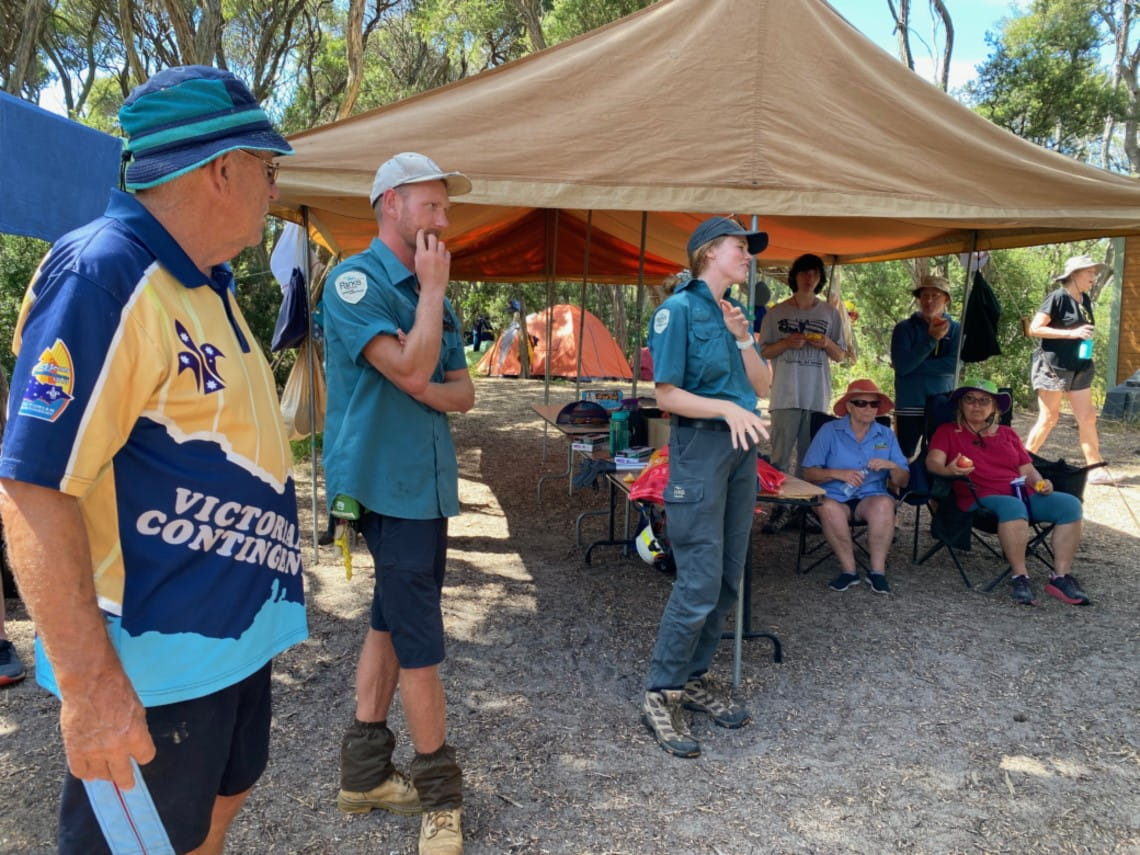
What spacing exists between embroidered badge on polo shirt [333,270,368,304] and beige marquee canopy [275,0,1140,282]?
57.6 inches

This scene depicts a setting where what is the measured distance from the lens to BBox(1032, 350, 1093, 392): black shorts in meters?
6.89

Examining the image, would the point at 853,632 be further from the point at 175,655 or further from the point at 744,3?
the point at 175,655

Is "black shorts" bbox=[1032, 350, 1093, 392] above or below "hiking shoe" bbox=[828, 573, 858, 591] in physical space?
above

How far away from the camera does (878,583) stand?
183 inches

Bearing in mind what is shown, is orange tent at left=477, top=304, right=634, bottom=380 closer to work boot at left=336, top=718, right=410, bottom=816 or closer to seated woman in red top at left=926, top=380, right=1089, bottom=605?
seated woman in red top at left=926, top=380, right=1089, bottom=605

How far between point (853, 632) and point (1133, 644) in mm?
1345

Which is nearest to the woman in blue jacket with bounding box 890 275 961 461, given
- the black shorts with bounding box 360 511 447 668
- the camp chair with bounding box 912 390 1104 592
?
the camp chair with bounding box 912 390 1104 592

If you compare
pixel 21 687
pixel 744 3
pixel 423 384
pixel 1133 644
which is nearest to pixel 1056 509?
pixel 1133 644

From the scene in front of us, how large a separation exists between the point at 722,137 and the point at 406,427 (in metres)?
2.19

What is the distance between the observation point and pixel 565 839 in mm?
2465

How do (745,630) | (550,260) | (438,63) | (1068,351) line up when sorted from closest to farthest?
(745,630), (1068,351), (550,260), (438,63)

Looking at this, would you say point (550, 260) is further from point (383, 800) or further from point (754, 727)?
point (383, 800)

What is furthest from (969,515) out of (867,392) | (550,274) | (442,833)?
(550,274)

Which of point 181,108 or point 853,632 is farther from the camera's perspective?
point 853,632
